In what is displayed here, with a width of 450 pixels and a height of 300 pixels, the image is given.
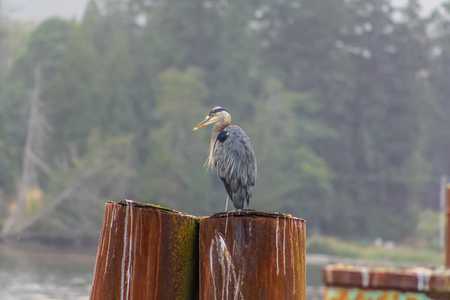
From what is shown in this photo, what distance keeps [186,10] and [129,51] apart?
4685 mm

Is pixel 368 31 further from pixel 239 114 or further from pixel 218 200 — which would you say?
pixel 218 200

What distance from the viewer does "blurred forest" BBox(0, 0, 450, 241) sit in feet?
169

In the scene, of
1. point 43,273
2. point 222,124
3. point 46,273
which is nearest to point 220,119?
point 222,124

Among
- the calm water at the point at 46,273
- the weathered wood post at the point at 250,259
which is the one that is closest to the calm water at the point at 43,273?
the calm water at the point at 46,273

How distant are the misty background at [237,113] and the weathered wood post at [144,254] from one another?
39661mm

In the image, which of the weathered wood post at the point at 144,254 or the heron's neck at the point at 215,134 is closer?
the weathered wood post at the point at 144,254

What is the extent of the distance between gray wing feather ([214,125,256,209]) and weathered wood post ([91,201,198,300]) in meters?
4.53

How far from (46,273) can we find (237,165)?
2695 cm

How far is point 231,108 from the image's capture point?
204 ft

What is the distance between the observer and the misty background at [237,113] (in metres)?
51.2

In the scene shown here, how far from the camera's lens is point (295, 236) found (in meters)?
3.14

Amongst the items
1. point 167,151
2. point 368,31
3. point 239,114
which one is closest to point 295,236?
point 167,151

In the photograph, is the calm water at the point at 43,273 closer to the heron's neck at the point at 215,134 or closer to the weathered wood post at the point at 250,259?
the heron's neck at the point at 215,134

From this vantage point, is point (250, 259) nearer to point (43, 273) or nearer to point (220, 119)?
point (220, 119)
